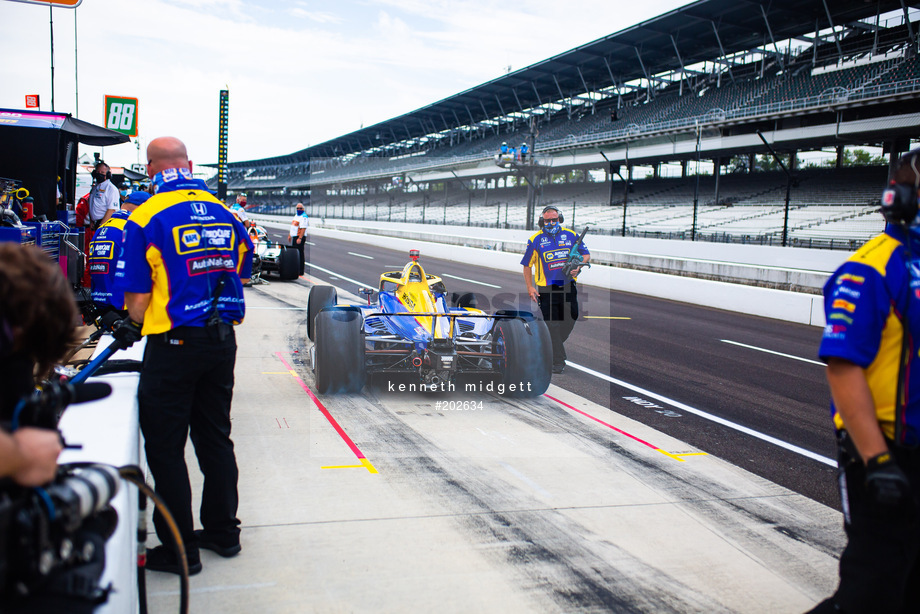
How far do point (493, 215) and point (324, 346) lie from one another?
41648mm

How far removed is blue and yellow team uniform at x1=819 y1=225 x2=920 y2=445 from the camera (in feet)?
6.78

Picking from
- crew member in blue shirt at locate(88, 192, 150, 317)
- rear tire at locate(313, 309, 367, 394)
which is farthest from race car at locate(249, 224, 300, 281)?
rear tire at locate(313, 309, 367, 394)

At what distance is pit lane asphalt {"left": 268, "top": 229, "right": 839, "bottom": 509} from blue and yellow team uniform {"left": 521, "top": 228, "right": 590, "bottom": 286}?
0.68 m

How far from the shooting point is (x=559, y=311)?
309 inches

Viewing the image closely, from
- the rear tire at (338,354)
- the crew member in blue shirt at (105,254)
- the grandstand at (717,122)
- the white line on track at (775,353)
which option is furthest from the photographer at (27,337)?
the grandstand at (717,122)

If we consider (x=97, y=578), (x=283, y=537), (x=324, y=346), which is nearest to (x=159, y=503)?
(x=97, y=578)

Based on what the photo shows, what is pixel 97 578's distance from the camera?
1731mm

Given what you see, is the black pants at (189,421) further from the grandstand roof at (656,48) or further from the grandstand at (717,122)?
the grandstand roof at (656,48)

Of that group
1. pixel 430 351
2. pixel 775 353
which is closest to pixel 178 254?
pixel 430 351

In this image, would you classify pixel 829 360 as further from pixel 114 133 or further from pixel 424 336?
pixel 114 133

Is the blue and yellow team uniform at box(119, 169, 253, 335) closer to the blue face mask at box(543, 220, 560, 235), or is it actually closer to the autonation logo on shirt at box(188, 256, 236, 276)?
the autonation logo on shirt at box(188, 256, 236, 276)

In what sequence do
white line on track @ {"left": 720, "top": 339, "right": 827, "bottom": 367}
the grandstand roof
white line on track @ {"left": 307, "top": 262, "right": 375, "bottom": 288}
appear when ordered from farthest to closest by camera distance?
the grandstand roof, white line on track @ {"left": 307, "top": 262, "right": 375, "bottom": 288}, white line on track @ {"left": 720, "top": 339, "right": 827, "bottom": 367}

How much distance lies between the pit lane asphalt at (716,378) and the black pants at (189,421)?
3670mm

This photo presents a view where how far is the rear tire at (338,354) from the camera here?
6.02 metres
